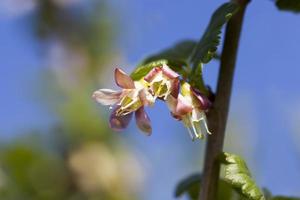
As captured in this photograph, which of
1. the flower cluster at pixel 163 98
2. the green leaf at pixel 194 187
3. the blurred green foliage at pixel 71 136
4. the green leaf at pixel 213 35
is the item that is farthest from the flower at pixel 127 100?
the blurred green foliage at pixel 71 136

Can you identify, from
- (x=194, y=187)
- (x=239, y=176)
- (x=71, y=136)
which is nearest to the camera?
(x=239, y=176)

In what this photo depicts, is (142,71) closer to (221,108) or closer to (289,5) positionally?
(221,108)

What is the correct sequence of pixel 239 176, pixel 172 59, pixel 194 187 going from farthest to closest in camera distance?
pixel 194 187
pixel 172 59
pixel 239 176

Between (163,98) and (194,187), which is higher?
(163,98)

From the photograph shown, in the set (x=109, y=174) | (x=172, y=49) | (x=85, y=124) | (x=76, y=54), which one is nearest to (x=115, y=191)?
(x=109, y=174)

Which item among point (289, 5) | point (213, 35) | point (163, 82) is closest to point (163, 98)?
point (163, 82)

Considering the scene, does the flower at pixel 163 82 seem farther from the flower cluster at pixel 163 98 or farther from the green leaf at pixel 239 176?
the green leaf at pixel 239 176

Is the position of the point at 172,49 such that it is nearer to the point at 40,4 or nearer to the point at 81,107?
the point at 81,107
